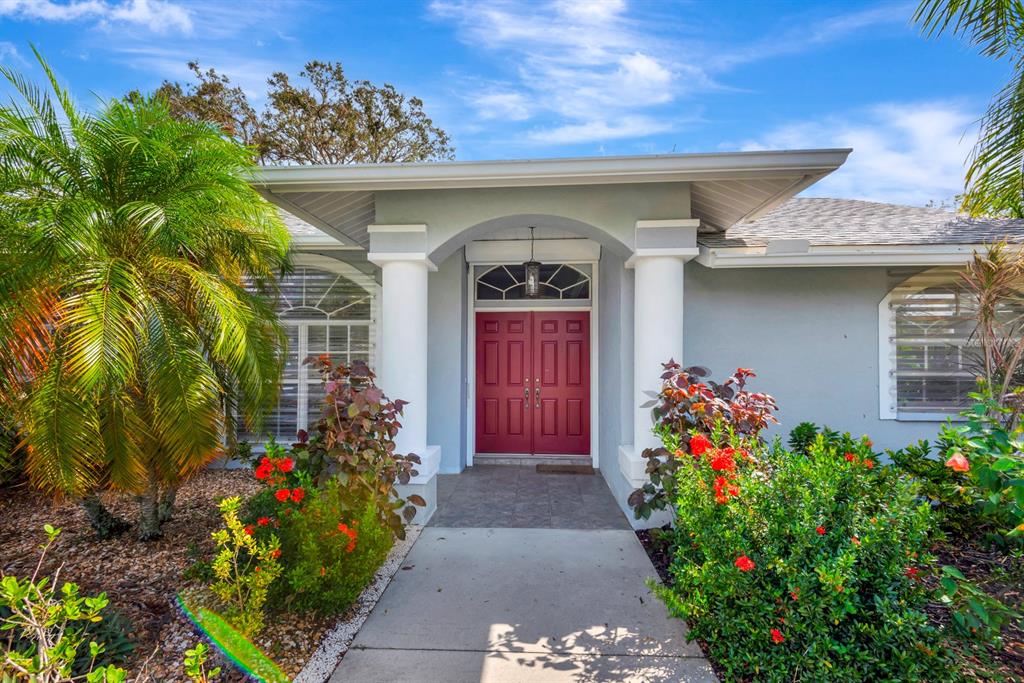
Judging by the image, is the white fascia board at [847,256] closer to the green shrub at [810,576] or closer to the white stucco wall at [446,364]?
the green shrub at [810,576]

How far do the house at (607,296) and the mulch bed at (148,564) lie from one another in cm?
184

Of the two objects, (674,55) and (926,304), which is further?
(674,55)

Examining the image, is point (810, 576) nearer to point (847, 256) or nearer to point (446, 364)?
point (847, 256)

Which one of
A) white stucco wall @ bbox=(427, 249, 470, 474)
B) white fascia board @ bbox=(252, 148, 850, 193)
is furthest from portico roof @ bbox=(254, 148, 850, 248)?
white stucco wall @ bbox=(427, 249, 470, 474)

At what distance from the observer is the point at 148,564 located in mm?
4055

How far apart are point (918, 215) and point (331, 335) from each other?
874 centimetres

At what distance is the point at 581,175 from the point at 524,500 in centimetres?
358

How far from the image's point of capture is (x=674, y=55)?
306 inches

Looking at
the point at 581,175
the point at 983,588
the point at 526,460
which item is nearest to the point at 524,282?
the point at 526,460

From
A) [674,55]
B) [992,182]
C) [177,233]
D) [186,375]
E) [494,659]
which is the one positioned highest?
[674,55]

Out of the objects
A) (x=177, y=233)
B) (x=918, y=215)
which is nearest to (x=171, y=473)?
(x=177, y=233)

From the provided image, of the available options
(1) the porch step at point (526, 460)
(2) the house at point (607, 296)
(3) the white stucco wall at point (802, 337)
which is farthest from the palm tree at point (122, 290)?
(3) the white stucco wall at point (802, 337)

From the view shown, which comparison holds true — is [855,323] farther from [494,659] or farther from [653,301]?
[494,659]

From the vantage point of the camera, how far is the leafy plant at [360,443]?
153 inches
